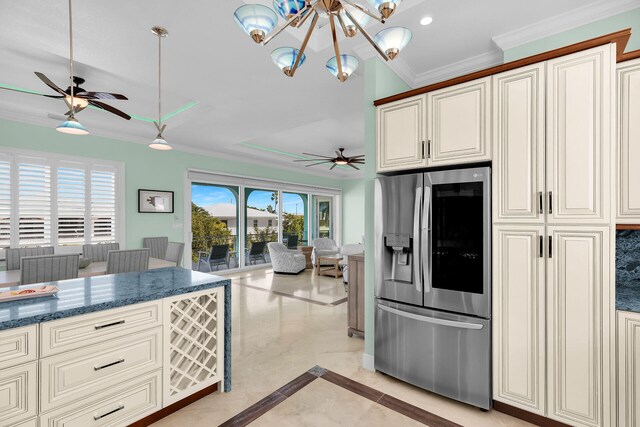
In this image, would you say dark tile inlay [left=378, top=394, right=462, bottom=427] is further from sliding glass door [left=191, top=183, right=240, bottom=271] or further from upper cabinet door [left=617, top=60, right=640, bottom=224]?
sliding glass door [left=191, top=183, right=240, bottom=271]

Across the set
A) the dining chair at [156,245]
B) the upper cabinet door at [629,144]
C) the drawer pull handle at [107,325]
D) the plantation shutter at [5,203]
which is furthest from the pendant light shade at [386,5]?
the plantation shutter at [5,203]

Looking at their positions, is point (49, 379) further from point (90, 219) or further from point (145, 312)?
point (90, 219)

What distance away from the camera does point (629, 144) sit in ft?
5.97

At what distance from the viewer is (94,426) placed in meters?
1.66

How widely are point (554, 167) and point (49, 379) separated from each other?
3.03 m

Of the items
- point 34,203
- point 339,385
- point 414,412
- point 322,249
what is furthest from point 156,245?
point 414,412

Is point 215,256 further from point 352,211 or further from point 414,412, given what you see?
point 414,412

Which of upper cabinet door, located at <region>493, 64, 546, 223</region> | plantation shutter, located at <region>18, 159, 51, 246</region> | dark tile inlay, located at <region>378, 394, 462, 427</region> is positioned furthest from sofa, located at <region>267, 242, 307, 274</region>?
upper cabinet door, located at <region>493, 64, 546, 223</region>

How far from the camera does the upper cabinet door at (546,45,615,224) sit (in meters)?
1.68

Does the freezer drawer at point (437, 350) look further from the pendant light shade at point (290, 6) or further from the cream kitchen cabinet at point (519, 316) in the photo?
the pendant light shade at point (290, 6)

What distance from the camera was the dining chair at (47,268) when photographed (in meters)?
2.63

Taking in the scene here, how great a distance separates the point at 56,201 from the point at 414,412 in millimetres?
5600

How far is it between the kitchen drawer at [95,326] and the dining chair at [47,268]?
1.61m

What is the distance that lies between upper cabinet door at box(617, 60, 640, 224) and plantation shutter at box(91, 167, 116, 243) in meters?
6.39
